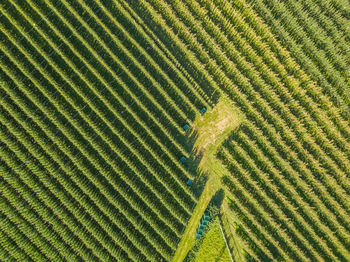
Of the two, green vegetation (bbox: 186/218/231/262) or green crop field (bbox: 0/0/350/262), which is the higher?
green crop field (bbox: 0/0/350/262)

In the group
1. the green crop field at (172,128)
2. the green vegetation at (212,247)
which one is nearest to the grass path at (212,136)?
the green crop field at (172,128)

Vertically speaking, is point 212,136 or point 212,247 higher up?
point 212,136

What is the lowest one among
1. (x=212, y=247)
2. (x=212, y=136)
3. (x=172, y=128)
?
(x=212, y=247)

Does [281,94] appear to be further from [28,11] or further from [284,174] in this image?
[28,11]

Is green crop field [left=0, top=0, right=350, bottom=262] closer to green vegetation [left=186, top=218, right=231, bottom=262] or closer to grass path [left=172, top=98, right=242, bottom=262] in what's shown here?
grass path [left=172, top=98, right=242, bottom=262]

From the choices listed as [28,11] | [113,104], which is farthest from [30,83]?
[113,104]

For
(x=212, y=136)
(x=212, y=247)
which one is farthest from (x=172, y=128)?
(x=212, y=247)

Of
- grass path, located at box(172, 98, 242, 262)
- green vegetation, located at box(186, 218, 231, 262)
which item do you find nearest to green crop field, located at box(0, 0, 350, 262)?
grass path, located at box(172, 98, 242, 262)

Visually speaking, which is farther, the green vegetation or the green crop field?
the green vegetation

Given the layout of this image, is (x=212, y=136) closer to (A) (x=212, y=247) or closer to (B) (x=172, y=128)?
(B) (x=172, y=128)
